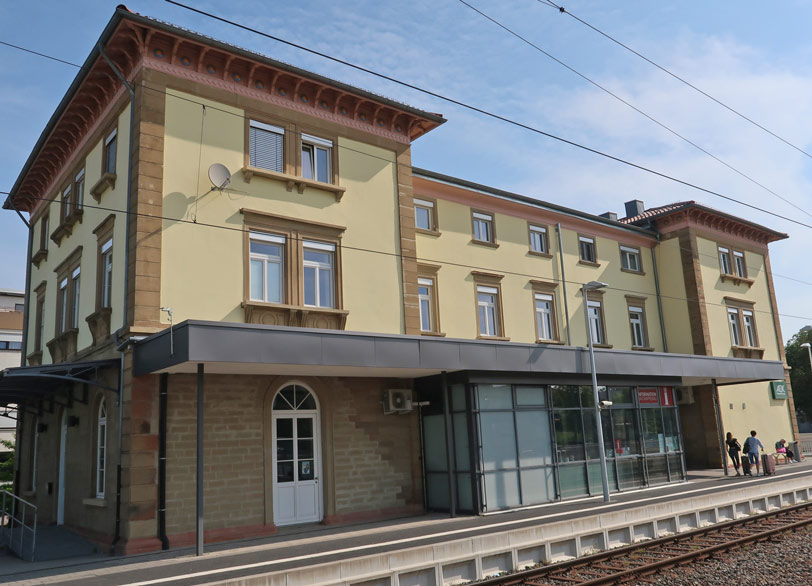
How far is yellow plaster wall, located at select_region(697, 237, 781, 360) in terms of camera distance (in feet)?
94.0

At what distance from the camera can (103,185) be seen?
51.7ft

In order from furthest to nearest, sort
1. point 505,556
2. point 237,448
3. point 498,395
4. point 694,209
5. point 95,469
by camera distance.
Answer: point 694,209, point 498,395, point 95,469, point 237,448, point 505,556

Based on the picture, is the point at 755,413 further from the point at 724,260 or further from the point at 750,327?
the point at 724,260

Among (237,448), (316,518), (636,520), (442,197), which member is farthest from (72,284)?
(636,520)

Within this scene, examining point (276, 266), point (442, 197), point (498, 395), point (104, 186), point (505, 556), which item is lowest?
point (505, 556)

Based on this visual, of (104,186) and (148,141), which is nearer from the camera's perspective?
(148,141)

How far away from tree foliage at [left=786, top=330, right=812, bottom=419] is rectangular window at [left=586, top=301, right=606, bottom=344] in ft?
147

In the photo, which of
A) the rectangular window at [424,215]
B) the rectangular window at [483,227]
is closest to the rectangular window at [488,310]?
the rectangular window at [483,227]

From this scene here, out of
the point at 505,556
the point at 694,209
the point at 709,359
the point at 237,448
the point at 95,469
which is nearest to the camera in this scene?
the point at 505,556

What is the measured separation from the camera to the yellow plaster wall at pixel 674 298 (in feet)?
92.8

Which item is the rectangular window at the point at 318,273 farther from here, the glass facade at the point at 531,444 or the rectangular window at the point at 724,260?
the rectangular window at the point at 724,260

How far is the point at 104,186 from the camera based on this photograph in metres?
15.8

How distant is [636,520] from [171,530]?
867cm

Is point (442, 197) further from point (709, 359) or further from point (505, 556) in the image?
point (505, 556)
